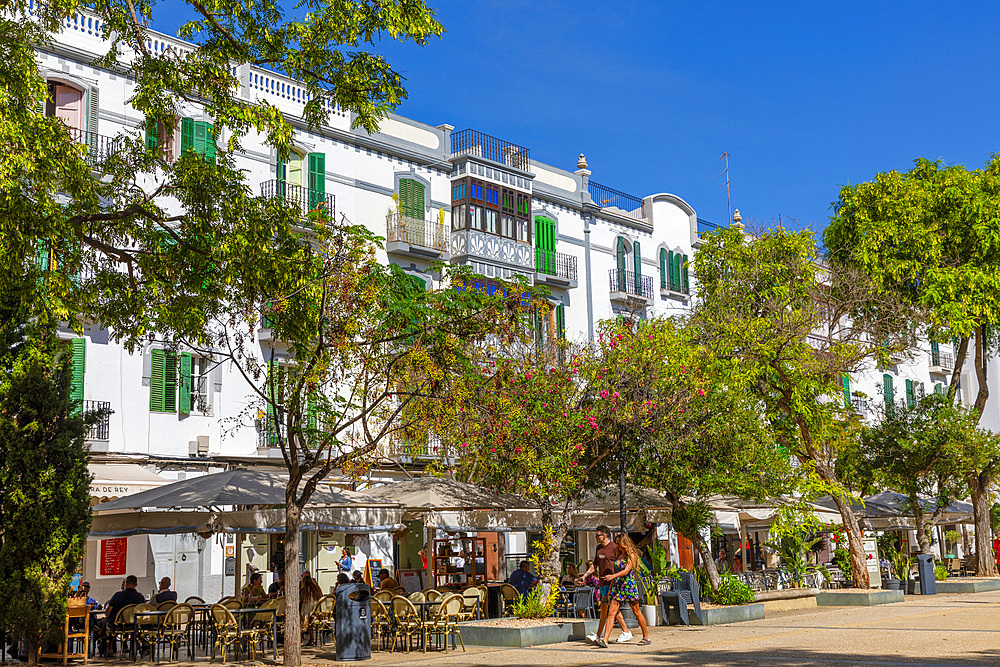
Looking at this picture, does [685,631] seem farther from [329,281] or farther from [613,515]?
[329,281]

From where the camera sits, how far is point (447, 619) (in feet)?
52.2

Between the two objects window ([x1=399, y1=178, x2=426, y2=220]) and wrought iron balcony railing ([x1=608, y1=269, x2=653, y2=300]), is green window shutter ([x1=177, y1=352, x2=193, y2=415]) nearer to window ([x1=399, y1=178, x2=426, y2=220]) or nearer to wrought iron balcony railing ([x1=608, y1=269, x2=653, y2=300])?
window ([x1=399, y1=178, x2=426, y2=220])

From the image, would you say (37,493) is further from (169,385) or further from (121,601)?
(169,385)

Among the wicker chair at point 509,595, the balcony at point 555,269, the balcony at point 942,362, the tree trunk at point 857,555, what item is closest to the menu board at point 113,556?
the wicker chair at point 509,595

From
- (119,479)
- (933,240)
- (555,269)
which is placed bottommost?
(119,479)

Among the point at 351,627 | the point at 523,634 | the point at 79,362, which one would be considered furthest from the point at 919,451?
the point at 79,362

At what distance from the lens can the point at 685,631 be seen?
58.0ft

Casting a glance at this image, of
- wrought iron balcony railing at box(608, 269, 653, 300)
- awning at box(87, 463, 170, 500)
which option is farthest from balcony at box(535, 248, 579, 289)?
awning at box(87, 463, 170, 500)

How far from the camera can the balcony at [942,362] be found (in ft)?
169

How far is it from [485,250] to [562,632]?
52.0ft

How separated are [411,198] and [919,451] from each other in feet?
50.5

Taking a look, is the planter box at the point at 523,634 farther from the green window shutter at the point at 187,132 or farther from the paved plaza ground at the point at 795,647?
the green window shutter at the point at 187,132

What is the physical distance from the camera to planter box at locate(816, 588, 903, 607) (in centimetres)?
2319

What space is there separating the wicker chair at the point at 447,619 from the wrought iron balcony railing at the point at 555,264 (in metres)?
17.7
